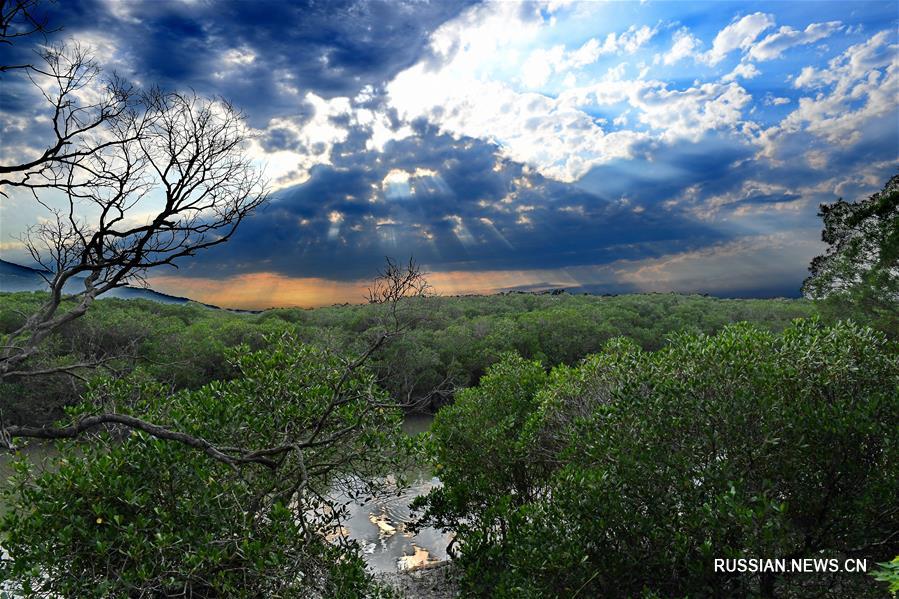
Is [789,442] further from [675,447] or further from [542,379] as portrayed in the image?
[542,379]

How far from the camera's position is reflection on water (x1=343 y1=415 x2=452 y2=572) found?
17250 mm

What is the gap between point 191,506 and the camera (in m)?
6.74

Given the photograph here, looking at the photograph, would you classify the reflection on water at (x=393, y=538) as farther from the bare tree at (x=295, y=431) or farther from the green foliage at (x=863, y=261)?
the green foliage at (x=863, y=261)

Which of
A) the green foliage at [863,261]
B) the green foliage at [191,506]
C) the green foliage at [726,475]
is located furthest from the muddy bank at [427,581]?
the green foliage at [863,261]

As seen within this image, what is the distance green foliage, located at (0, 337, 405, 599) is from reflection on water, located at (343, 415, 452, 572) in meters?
7.29

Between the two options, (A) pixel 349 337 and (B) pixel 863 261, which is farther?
(A) pixel 349 337

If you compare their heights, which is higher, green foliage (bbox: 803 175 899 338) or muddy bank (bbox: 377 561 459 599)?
green foliage (bbox: 803 175 899 338)

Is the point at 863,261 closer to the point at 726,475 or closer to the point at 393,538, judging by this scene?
the point at 726,475

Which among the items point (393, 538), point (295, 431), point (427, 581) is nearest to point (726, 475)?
point (295, 431)

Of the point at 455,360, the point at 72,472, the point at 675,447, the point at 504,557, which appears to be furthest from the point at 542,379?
the point at 455,360

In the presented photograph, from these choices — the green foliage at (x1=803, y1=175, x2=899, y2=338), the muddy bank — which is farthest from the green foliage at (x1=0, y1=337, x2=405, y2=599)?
the green foliage at (x1=803, y1=175, x2=899, y2=338)

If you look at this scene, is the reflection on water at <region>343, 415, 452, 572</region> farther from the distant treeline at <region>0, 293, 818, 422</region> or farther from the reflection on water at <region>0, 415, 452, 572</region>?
the distant treeline at <region>0, 293, 818, 422</region>

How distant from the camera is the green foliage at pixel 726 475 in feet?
23.8

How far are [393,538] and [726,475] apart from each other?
14.8 metres
